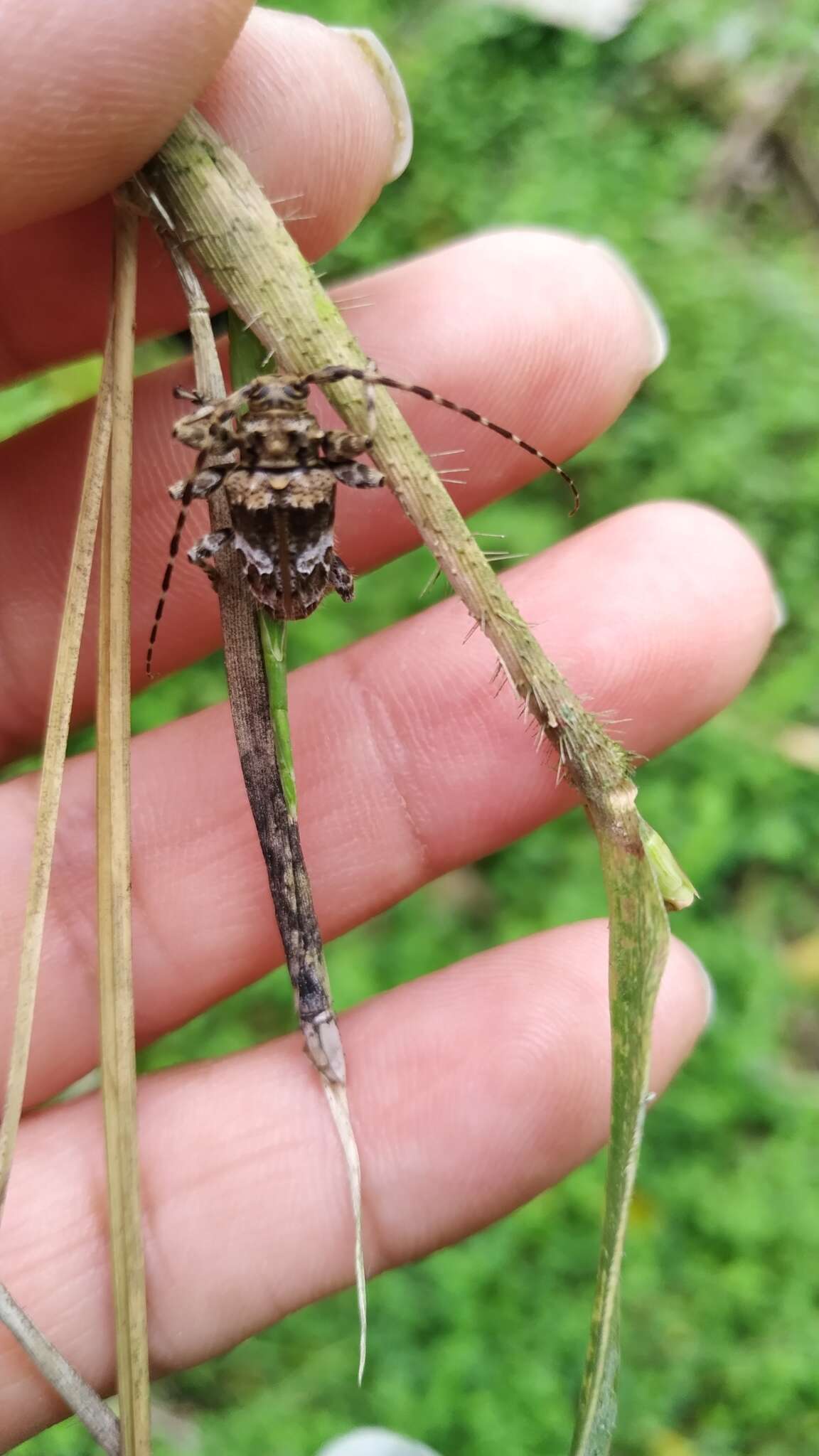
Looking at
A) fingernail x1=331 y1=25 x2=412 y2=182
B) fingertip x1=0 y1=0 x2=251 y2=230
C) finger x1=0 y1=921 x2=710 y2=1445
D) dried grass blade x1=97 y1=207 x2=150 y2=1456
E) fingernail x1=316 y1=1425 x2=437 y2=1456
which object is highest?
fingertip x1=0 y1=0 x2=251 y2=230

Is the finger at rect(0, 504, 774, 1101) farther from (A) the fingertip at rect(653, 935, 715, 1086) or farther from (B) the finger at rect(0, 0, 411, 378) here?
(B) the finger at rect(0, 0, 411, 378)

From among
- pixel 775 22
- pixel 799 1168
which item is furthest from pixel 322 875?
pixel 775 22

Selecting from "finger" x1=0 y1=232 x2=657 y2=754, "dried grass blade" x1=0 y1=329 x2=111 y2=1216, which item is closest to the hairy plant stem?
"dried grass blade" x1=0 y1=329 x2=111 y2=1216

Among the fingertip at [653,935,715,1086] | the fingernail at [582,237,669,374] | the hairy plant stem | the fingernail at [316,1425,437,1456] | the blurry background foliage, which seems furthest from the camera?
the blurry background foliage

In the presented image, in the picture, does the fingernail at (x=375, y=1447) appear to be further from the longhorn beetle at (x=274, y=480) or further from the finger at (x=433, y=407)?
the longhorn beetle at (x=274, y=480)

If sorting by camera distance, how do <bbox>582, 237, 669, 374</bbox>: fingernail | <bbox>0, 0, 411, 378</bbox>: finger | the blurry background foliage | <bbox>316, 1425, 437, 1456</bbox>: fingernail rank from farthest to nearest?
the blurry background foliage, <bbox>316, 1425, 437, 1456</bbox>: fingernail, <bbox>582, 237, 669, 374</bbox>: fingernail, <bbox>0, 0, 411, 378</bbox>: finger

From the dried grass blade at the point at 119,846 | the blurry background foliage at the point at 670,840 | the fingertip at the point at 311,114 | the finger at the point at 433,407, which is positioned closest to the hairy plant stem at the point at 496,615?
the dried grass blade at the point at 119,846

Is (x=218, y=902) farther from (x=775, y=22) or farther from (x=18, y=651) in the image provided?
(x=775, y=22)

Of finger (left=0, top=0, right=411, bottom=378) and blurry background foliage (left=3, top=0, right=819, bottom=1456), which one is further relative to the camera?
blurry background foliage (left=3, top=0, right=819, bottom=1456)
